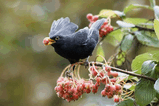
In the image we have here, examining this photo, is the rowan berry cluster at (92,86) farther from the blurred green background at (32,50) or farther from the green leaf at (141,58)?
the blurred green background at (32,50)

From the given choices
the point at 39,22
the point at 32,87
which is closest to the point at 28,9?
the point at 39,22

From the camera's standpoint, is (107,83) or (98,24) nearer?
(107,83)

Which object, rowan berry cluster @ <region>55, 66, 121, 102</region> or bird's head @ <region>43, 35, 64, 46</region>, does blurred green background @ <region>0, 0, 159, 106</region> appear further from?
rowan berry cluster @ <region>55, 66, 121, 102</region>

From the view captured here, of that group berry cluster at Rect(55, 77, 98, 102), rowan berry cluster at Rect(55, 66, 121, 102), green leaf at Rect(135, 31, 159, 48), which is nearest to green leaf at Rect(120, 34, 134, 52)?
green leaf at Rect(135, 31, 159, 48)

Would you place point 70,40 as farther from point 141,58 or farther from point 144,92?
point 144,92

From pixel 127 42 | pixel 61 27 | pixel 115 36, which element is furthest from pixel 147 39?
pixel 61 27
